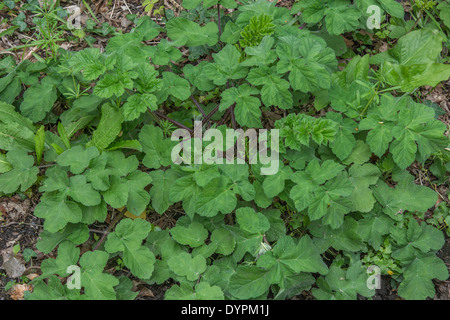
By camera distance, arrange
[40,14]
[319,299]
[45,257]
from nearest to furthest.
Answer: [319,299]
[45,257]
[40,14]

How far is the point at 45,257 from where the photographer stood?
2.77 m

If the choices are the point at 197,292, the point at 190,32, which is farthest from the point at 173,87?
the point at 197,292

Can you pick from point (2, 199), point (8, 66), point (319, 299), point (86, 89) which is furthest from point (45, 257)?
point (319, 299)

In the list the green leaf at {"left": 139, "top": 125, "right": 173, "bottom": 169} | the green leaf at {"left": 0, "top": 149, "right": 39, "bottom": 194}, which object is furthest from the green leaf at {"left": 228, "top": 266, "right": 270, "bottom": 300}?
the green leaf at {"left": 0, "top": 149, "right": 39, "bottom": 194}

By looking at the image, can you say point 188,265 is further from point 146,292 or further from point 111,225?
point 111,225

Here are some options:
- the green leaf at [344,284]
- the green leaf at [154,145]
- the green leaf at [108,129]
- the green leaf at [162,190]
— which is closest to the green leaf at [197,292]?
the green leaf at [162,190]

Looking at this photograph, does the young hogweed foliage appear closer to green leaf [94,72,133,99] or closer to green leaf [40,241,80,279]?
green leaf [94,72,133,99]

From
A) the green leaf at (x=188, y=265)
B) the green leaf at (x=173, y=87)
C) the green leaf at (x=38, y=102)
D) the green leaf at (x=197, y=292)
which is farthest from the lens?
the green leaf at (x=38, y=102)

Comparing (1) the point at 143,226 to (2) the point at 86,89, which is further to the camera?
(2) the point at 86,89

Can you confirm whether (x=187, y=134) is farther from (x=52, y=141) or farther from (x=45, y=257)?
(x=45, y=257)

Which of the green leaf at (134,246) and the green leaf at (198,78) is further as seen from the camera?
the green leaf at (198,78)

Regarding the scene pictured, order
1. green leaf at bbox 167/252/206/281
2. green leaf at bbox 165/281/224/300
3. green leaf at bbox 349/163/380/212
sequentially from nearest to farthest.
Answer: green leaf at bbox 165/281/224/300
green leaf at bbox 167/252/206/281
green leaf at bbox 349/163/380/212

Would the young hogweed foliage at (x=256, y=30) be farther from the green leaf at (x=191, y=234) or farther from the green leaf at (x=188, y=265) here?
the green leaf at (x=188, y=265)

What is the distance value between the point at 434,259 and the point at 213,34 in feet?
6.53
